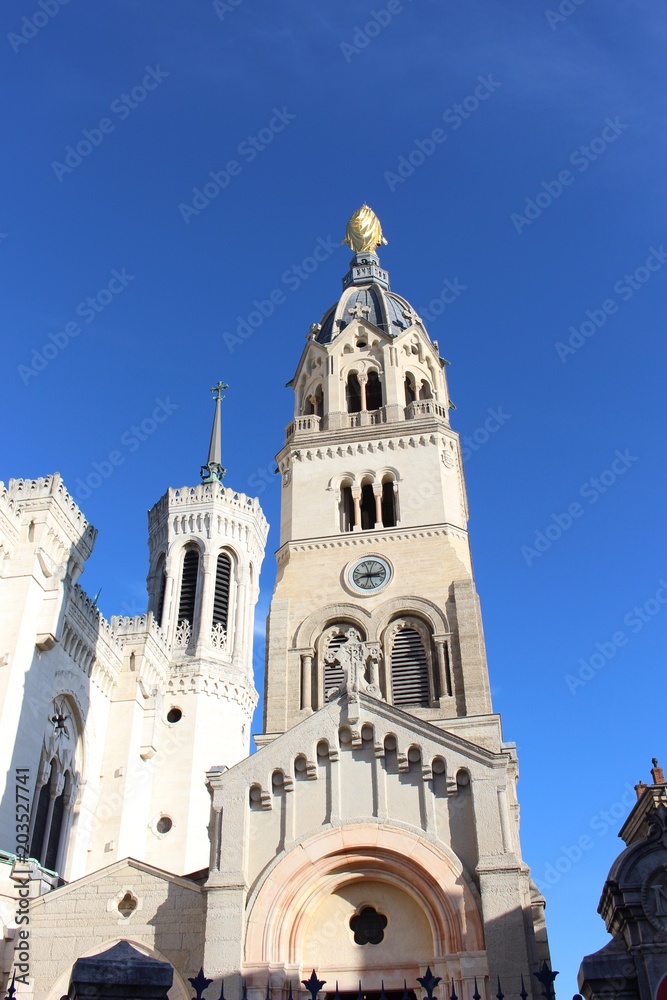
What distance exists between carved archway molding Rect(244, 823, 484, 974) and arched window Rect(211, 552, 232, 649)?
27.5 metres

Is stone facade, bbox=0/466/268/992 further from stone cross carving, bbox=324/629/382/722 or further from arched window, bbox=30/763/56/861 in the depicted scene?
stone cross carving, bbox=324/629/382/722

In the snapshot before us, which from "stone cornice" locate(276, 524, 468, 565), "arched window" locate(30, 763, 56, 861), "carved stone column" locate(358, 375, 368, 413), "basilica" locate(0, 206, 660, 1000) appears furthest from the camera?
"carved stone column" locate(358, 375, 368, 413)

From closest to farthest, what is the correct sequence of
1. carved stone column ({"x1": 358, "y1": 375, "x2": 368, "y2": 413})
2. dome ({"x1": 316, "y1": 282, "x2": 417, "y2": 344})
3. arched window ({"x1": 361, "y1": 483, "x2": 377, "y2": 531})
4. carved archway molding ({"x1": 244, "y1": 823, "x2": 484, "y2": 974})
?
carved archway molding ({"x1": 244, "y1": 823, "x2": 484, "y2": 974})
arched window ({"x1": 361, "y1": 483, "x2": 377, "y2": 531})
carved stone column ({"x1": 358, "y1": 375, "x2": 368, "y2": 413})
dome ({"x1": 316, "y1": 282, "x2": 417, "y2": 344})

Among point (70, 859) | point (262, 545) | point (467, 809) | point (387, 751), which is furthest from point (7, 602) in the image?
point (262, 545)

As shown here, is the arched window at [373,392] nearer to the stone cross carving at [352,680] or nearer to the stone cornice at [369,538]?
the stone cornice at [369,538]

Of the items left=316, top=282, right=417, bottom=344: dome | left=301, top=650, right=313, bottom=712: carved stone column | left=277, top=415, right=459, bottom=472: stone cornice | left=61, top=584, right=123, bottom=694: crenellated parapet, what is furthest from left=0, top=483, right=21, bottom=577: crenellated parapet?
left=316, top=282, right=417, bottom=344: dome

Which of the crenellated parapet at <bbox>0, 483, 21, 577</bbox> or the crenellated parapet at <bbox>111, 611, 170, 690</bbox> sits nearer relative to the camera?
the crenellated parapet at <bbox>0, 483, 21, 577</bbox>

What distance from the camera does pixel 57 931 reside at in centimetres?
2067

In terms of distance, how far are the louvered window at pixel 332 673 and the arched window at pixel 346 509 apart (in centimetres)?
489

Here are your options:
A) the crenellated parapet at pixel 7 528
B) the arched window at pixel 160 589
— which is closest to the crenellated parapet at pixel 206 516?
the arched window at pixel 160 589

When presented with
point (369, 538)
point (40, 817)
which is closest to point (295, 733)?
point (369, 538)

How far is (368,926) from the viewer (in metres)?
21.0

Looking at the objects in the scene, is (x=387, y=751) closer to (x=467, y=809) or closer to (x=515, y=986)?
(x=467, y=809)

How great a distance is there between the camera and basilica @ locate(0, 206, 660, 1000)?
20.0 metres
